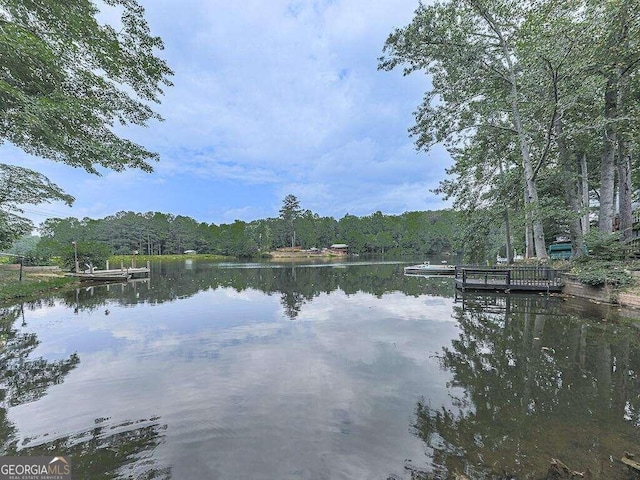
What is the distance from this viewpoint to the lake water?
3.26 metres

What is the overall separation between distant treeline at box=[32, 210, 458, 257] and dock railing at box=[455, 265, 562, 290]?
65.0 metres

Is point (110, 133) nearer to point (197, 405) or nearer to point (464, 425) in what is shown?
A: point (197, 405)

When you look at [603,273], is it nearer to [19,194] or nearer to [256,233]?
[19,194]

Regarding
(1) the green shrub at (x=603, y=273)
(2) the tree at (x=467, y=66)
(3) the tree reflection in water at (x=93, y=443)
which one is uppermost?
(2) the tree at (x=467, y=66)

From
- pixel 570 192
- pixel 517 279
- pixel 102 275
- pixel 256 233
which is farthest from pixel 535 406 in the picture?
pixel 256 233

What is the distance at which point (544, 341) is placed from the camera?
7.54m

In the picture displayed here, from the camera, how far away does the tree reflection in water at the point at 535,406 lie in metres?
3.20

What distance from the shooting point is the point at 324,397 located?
186 inches

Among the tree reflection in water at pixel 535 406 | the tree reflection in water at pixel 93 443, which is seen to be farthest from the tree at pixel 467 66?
the tree reflection in water at pixel 93 443

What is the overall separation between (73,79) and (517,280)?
1993 cm

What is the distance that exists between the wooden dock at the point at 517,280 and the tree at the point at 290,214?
74.4 metres

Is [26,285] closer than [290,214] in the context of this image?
Yes

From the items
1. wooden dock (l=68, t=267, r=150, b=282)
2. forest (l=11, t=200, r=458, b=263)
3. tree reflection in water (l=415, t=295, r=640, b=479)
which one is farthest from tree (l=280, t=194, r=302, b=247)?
tree reflection in water (l=415, t=295, r=640, b=479)

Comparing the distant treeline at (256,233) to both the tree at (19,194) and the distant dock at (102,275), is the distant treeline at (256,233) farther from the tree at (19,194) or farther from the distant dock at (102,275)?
the tree at (19,194)
